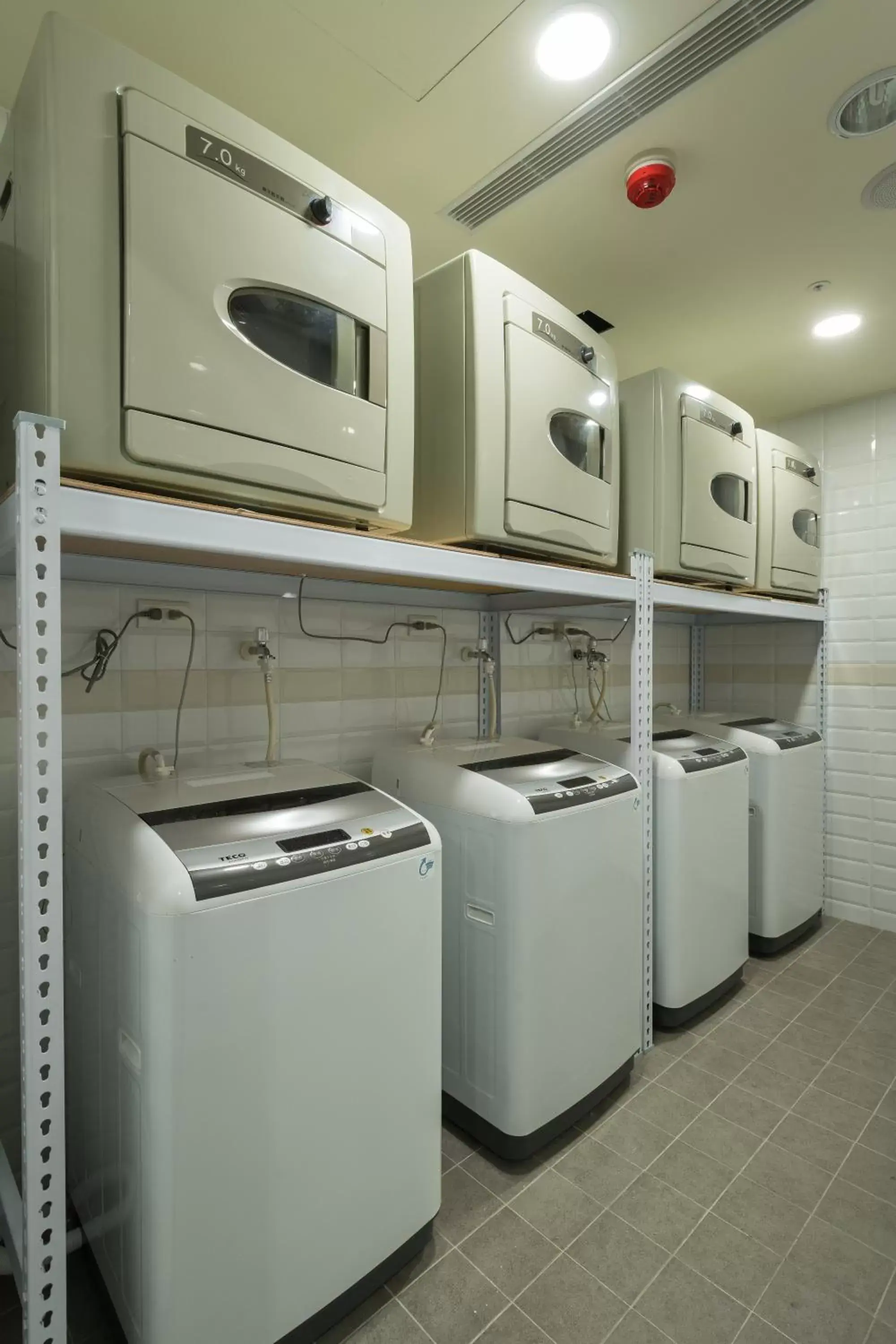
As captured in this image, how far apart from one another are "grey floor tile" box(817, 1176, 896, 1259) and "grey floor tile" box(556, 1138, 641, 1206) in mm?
382

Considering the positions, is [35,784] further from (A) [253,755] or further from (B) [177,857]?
(A) [253,755]

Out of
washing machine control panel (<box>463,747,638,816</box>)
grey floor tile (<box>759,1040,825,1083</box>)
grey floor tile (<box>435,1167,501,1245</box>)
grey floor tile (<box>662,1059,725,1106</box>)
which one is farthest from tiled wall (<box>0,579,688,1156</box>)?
grey floor tile (<box>759,1040,825,1083</box>)

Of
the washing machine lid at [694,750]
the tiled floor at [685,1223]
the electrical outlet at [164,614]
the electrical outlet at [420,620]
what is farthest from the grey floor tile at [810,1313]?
the electrical outlet at [164,614]

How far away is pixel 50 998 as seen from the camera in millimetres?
798

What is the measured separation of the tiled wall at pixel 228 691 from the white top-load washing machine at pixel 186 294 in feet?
1.70

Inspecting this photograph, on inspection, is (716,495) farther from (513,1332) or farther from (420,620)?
(513,1332)

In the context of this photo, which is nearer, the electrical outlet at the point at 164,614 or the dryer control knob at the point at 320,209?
the dryer control knob at the point at 320,209

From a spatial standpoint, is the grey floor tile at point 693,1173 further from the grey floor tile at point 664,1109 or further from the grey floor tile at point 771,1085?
the grey floor tile at point 771,1085

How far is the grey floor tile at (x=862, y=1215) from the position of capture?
4.16 ft

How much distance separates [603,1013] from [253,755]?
1.06 m

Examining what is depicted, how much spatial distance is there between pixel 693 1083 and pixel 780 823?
1.01 metres

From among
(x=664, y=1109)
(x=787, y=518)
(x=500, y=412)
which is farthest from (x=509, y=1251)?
(x=787, y=518)

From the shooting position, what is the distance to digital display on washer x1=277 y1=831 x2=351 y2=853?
1.01 meters

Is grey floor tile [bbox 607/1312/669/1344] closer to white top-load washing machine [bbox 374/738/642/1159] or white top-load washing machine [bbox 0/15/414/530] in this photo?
white top-load washing machine [bbox 374/738/642/1159]
